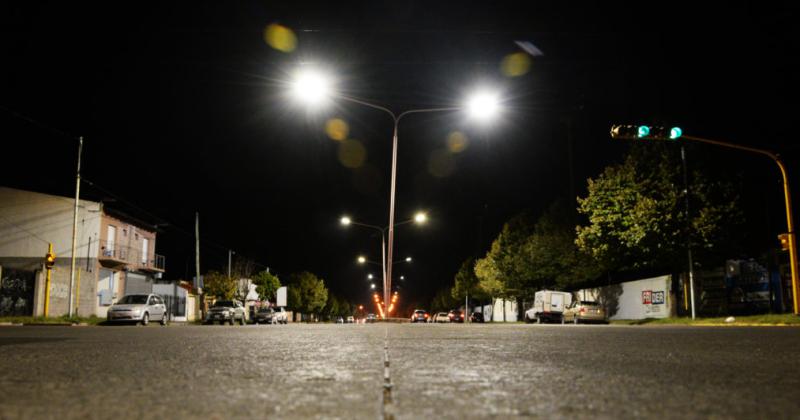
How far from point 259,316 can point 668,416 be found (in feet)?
140

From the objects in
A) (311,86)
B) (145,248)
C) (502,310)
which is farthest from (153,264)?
(311,86)

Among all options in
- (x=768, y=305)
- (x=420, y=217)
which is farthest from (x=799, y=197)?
(x=420, y=217)

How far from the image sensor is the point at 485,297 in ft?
220

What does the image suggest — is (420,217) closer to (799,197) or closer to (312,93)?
(312,93)

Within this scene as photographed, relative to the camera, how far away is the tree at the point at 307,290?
290 ft

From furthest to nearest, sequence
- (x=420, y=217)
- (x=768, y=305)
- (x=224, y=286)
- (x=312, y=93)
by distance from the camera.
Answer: (x=224, y=286), (x=420, y=217), (x=768, y=305), (x=312, y=93)

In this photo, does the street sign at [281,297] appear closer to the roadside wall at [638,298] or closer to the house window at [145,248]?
the house window at [145,248]

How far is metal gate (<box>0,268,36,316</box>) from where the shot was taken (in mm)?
35219

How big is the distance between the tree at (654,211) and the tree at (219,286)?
36.8 m

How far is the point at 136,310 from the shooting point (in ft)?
91.5

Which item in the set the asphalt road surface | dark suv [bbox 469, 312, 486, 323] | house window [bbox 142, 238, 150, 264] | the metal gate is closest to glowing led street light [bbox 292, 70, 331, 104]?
the asphalt road surface

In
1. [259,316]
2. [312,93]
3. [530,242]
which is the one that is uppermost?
[312,93]

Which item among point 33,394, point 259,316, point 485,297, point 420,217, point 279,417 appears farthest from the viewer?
point 485,297

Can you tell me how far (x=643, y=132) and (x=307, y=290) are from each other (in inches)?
2996
